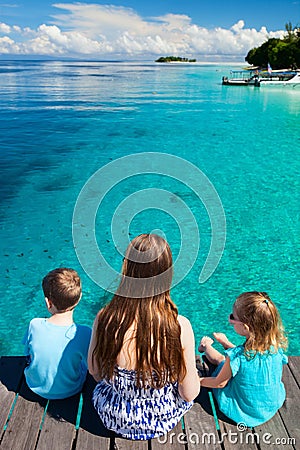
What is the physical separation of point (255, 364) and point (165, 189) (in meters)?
8.53

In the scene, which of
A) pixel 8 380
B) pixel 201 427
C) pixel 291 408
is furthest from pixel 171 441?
pixel 8 380

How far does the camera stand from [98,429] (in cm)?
223

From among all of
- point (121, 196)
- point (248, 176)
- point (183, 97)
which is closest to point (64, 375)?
point (121, 196)

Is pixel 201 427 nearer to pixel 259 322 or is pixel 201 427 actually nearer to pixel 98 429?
pixel 98 429

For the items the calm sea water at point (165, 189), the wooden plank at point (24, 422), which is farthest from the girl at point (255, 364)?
the calm sea water at point (165, 189)

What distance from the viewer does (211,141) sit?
16.1 metres

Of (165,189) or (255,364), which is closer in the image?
(255,364)

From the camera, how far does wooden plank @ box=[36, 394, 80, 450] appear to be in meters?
2.14

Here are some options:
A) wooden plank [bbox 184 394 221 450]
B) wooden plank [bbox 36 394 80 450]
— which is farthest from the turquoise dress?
wooden plank [bbox 36 394 80 450]

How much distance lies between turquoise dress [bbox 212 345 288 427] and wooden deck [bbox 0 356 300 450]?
0.06 metres

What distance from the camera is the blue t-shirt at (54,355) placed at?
7.63 feet

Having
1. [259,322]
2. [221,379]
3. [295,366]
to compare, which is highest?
[259,322]

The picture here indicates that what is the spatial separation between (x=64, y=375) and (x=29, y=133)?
1694 centimetres

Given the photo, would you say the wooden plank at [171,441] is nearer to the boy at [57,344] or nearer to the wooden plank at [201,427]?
the wooden plank at [201,427]
